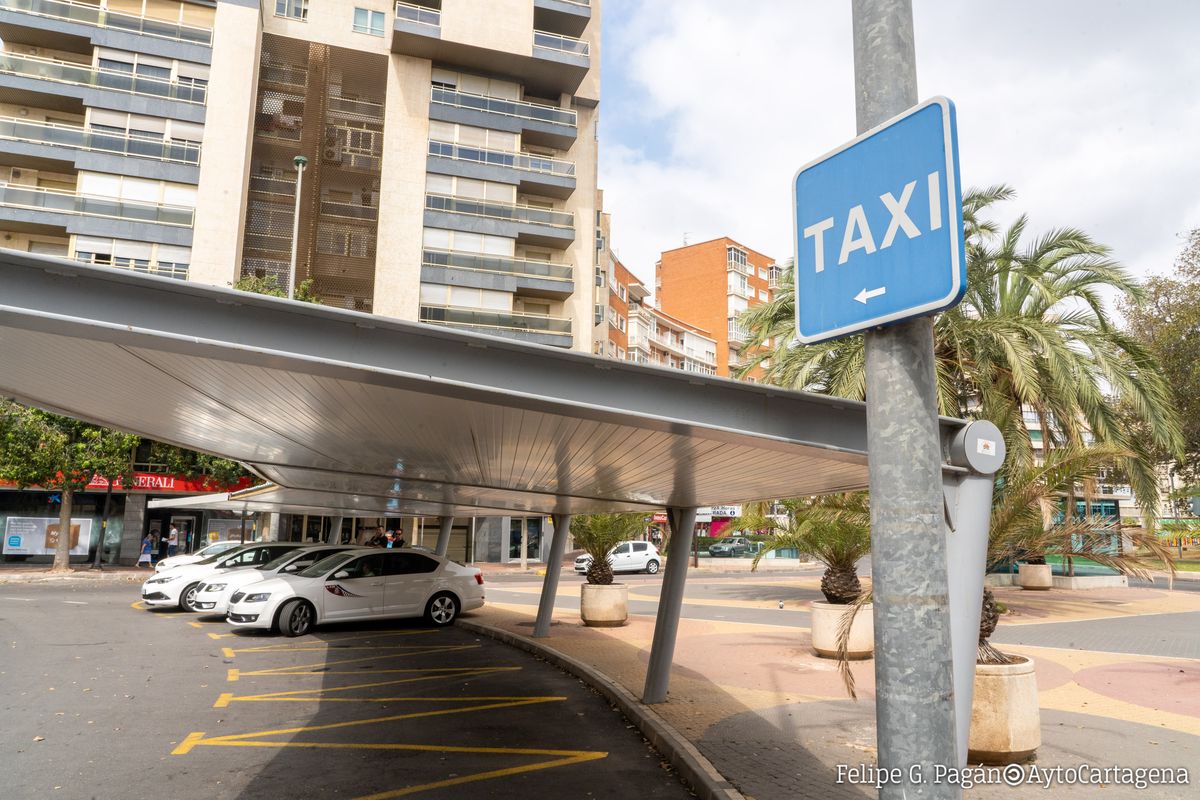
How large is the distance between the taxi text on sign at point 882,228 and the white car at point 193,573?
18.1 metres

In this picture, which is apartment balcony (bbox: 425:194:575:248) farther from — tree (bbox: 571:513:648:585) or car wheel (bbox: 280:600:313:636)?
car wheel (bbox: 280:600:313:636)

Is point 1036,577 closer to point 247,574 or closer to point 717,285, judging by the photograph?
point 247,574

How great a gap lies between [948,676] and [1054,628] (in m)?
16.3

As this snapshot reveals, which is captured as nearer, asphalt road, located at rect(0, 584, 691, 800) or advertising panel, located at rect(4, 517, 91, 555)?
asphalt road, located at rect(0, 584, 691, 800)

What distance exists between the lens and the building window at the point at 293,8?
39.1 metres

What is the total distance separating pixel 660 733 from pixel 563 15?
137 feet

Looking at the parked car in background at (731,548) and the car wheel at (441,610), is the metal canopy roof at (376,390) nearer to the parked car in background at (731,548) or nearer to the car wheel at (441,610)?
the car wheel at (441,610)

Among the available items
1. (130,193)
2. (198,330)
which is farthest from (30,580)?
(198,330)

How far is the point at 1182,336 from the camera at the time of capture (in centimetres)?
2853

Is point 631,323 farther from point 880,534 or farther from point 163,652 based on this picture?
point 880,534

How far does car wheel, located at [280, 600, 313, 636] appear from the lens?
14148 millimetres

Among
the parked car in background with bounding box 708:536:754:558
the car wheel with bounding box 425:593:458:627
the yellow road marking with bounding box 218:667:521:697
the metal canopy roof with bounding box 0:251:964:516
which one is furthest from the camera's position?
the parked car in background with bounding box 708:536:754:558

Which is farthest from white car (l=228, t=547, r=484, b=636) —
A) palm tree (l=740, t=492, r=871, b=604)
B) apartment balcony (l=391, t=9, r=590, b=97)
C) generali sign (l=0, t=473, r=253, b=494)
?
apartment balcony (l=391, t=9, r=590, b=97)

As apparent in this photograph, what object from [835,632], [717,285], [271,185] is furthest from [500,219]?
[717,285]
